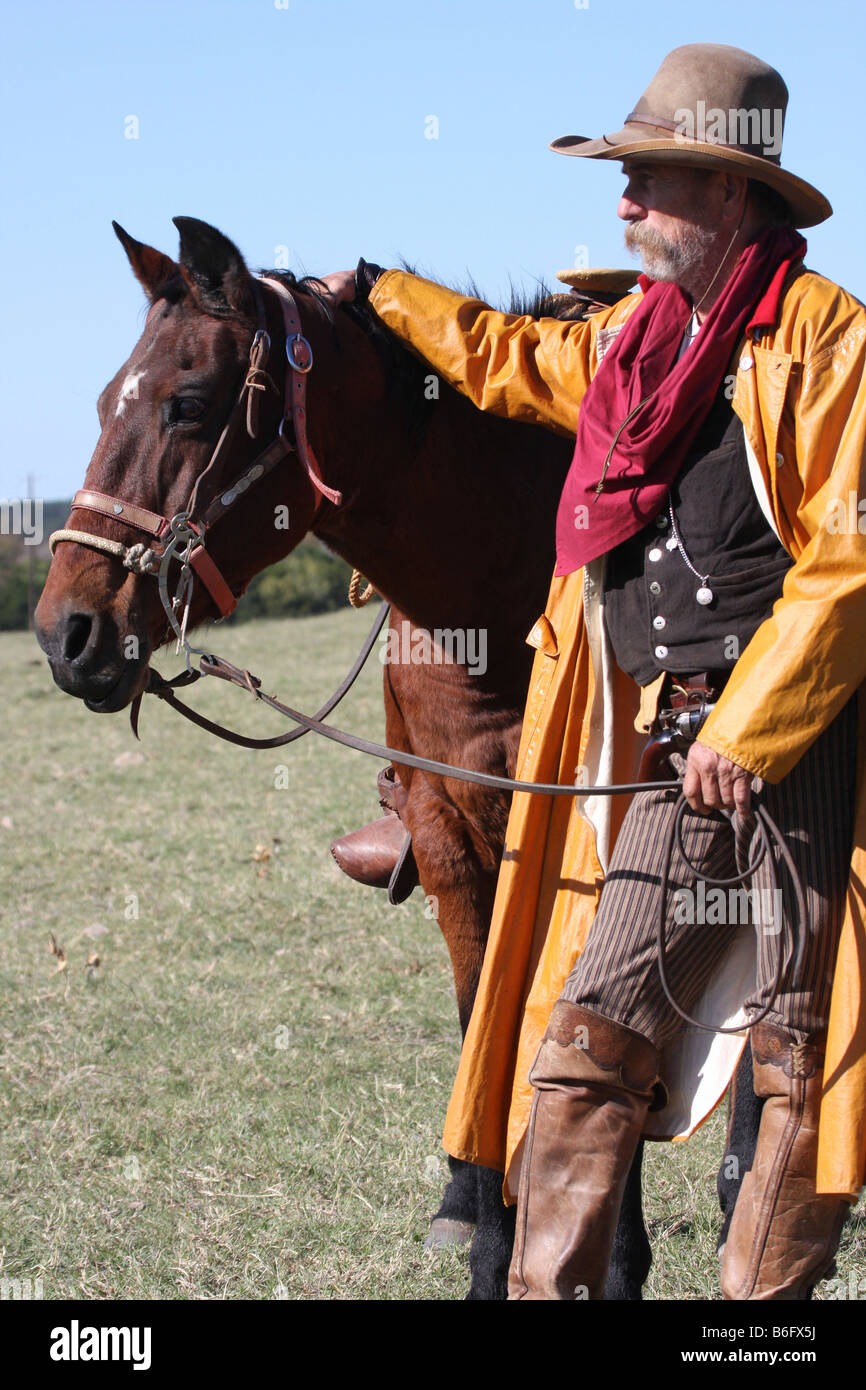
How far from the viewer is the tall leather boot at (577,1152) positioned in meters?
2.30

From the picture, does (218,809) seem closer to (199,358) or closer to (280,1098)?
(280,1098)

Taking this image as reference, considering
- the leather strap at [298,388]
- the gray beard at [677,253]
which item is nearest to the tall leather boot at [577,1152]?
the leather strap at [298,388]

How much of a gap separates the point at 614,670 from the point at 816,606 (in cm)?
64

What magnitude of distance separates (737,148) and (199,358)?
1107mm

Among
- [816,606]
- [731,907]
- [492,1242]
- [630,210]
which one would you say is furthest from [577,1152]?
[630,210]

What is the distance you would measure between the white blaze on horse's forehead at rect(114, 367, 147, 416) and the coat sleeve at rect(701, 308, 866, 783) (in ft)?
4.21

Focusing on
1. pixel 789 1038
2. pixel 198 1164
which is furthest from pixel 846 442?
pixel 198 1164

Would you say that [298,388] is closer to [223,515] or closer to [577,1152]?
[223,515]

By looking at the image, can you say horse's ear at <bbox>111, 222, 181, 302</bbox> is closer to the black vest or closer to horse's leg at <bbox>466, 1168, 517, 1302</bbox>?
the black vest

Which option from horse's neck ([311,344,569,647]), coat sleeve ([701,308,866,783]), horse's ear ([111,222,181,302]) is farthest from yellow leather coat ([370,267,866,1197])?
horse's ear ([111,222,181,302])

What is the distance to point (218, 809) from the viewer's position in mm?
8461

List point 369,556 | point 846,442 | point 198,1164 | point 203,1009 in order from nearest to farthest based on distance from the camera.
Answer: point 846,442 < point 369,556 < point 198,1164 < point 203,1009

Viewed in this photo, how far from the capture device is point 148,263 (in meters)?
2.72

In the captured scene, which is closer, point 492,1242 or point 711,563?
point 711,563
